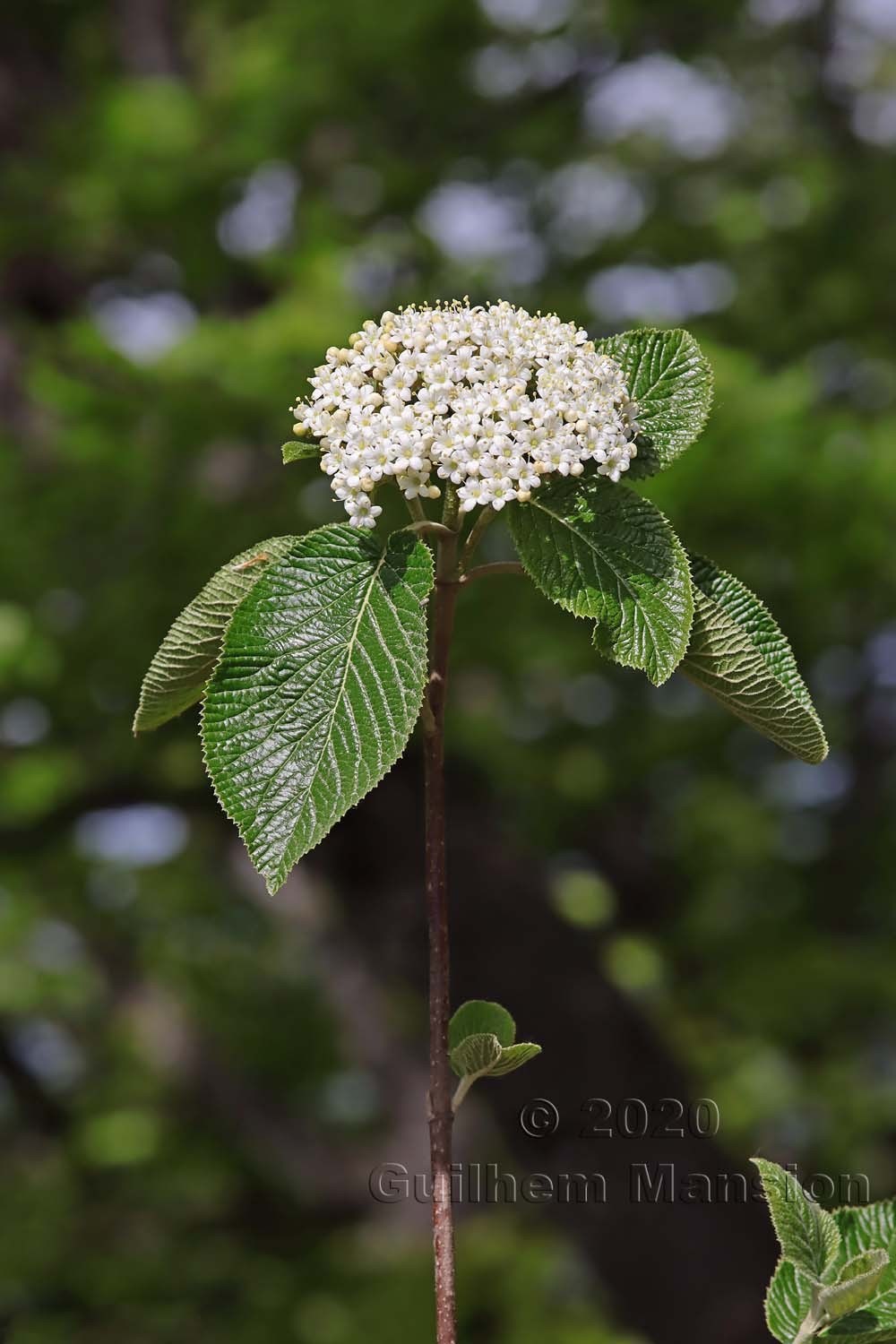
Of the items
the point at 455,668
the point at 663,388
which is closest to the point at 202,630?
the point at 663,388

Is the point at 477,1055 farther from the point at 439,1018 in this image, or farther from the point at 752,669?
the point at 752,669

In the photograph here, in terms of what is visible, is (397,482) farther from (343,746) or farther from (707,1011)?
(707,1011)

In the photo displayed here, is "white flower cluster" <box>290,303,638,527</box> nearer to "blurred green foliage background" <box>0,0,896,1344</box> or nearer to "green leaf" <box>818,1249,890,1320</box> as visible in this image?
"green leaf" <box>818,1249,890,1320</box>

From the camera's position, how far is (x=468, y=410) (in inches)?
28.2

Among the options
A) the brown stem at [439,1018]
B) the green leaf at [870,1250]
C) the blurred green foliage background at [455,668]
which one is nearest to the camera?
the brown stem at [439,1018]

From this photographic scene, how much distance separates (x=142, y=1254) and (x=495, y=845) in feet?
11.0

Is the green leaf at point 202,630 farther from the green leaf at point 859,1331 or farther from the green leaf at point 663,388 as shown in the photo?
the green leaf at point 859,1331

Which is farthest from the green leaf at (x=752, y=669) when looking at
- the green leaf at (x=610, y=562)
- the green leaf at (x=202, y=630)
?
the green leaf at (x=202, y=630)

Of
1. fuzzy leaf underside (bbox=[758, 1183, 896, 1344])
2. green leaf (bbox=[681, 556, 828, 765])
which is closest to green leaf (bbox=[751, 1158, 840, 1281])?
fuzzy leaf underside (bbox=[758, 1183, 896, 1344])

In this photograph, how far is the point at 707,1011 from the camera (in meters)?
5.81

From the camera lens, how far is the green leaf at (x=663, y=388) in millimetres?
828

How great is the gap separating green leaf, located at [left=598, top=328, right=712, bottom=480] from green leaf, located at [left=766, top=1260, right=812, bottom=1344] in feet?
1.65

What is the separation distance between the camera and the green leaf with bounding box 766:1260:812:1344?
2.57ft

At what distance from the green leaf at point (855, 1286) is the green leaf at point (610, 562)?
342mm
